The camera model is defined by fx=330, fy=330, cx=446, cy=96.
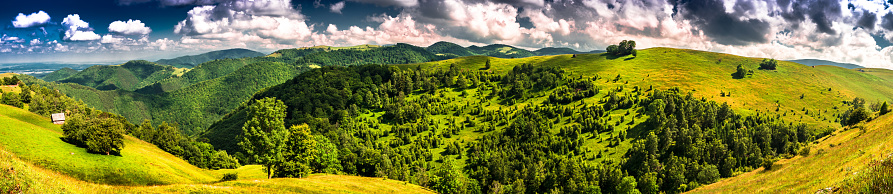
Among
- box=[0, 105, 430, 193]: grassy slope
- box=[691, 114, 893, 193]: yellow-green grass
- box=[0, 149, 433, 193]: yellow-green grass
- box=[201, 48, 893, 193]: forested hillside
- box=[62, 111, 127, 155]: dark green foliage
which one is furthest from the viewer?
box=[201, 48, 893, 193]: forested hillside

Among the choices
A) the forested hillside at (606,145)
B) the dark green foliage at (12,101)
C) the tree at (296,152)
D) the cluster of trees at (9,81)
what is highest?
the cluster of trees at (9,81)

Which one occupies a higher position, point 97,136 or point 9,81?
point 9,81

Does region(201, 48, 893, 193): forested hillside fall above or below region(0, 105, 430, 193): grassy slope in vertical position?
below

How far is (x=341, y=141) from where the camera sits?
547 feet

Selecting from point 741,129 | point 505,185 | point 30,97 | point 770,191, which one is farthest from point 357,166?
point 741,129

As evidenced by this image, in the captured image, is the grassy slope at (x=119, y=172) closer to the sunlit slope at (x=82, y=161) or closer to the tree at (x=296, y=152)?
the sunlit slope at (x=82, y=161)

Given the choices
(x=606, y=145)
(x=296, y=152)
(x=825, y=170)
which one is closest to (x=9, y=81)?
(x=296, y=152)

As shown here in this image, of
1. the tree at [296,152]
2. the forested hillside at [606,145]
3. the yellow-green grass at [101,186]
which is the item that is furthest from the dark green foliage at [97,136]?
the forested hillside at [606,145]

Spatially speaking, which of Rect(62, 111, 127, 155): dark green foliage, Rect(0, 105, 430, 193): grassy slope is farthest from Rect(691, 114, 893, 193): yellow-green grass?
Rect(62, 111, 127, 155): dark green foliage

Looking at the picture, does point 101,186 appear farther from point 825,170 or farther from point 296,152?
point 825,170

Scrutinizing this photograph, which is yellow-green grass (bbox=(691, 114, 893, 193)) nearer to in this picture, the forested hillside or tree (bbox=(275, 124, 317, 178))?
the forested hillside

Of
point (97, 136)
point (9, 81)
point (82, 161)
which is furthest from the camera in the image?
point (9, 81)

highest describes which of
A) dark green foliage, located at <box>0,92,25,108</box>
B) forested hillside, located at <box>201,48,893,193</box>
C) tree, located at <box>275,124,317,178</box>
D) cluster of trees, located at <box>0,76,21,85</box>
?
cluster of trees, located at <box>0,76,21,85</box>

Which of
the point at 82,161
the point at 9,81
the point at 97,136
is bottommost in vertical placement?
the point at 82,161
